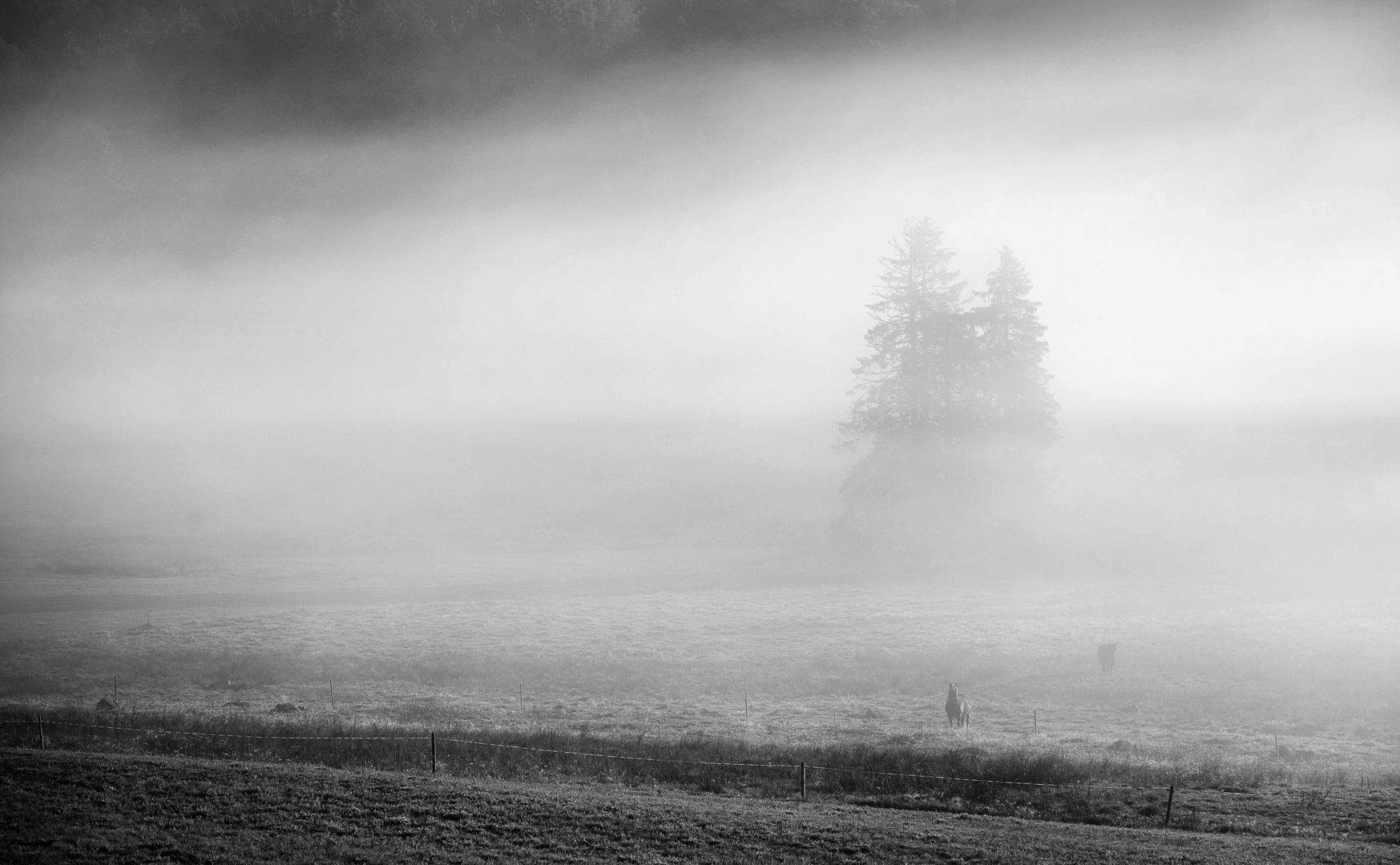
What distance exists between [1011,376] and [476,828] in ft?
185

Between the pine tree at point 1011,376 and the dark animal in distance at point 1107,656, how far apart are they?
2956 cm

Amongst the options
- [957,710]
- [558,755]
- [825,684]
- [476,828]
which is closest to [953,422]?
[825,684]

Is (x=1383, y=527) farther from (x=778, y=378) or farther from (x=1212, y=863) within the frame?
(x=778, y=378)

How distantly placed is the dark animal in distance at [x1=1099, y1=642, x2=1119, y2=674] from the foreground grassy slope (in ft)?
64.3

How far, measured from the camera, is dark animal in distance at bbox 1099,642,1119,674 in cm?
3956

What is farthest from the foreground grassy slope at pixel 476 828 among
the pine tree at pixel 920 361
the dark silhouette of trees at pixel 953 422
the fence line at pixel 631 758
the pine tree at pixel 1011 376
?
the pine tree at pixel 1011 376

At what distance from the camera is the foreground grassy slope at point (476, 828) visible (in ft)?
62.3

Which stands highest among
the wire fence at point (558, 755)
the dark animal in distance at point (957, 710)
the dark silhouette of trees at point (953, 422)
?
the dark silhouette of trees at point (953, 422)

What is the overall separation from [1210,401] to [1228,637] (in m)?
99.9

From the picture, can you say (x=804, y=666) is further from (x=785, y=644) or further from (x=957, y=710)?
(x=957, y=710)

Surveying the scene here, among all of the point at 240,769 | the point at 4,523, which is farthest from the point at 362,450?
the point at 240,769

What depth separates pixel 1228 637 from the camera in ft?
145

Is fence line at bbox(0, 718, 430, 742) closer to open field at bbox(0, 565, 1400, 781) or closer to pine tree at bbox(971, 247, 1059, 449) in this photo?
open field at bbox(0, 565, 1400, 781)

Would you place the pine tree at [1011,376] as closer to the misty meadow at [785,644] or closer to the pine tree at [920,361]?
the misty meadow at [785,644]
